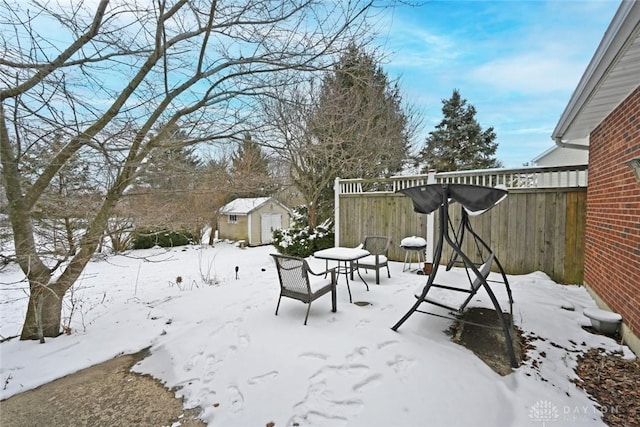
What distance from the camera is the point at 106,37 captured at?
3051 mm

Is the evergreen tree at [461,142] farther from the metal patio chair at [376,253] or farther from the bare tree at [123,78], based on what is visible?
the bare tree at [123,78]

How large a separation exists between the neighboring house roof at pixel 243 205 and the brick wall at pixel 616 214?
13.2m

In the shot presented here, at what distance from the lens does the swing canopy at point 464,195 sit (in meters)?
2.62

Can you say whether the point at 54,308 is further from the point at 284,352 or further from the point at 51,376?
the point at 284,352

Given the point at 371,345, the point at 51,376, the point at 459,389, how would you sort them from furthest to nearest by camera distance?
the point at 371,345 → the point at 51,376 → the point at 459,389

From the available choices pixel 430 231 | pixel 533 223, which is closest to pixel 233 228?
pixel 430 231

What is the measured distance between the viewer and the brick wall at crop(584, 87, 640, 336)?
269 centimetres

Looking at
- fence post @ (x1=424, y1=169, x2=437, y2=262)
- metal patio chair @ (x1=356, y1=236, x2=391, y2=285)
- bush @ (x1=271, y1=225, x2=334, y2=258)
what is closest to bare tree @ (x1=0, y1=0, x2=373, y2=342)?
metal patio chair @ (x1=356, y1=236, x2=391, y2=285)

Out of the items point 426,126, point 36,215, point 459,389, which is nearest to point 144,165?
point 36,215

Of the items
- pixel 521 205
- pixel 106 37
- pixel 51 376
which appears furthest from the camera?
pixel 521 205

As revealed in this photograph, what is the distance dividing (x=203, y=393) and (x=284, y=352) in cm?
72

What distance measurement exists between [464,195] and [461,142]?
1472 cm

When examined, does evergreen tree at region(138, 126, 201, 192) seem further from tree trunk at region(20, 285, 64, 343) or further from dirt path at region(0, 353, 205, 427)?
dirt path at region(0, 353, 205, 427)

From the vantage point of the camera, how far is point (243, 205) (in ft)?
51.3
